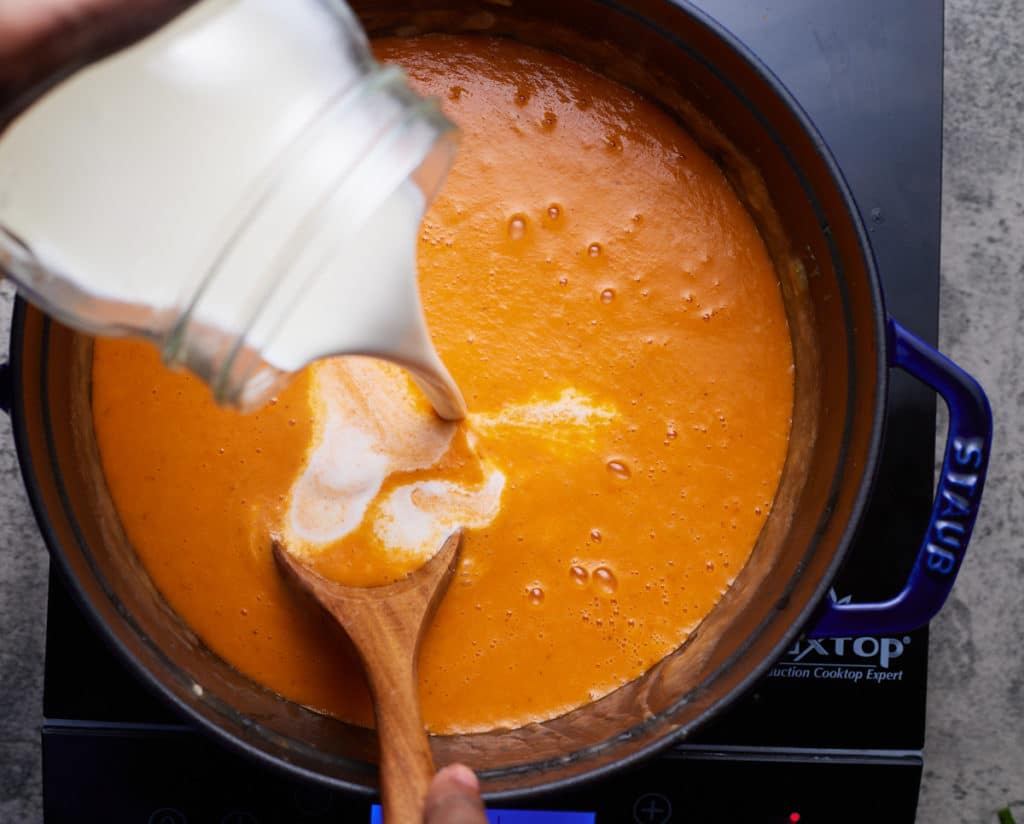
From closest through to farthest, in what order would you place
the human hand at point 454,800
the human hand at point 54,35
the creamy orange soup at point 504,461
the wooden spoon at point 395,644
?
the human hand at point 54,35 < the human hand at point 454,800 < the wooden spoon at point 395,644 < the creamy orange soup at point 504,461

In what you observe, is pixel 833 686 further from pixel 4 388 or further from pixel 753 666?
pixel 4 388

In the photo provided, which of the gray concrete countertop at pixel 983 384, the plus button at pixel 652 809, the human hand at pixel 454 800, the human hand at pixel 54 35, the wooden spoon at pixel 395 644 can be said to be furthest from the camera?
the gray concrete countertop at pixel 983 384

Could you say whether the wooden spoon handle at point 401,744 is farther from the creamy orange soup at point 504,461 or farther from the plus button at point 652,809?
the plus button at point 652,809

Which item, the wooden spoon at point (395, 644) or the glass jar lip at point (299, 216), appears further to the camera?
the wooden spoon at point (395, 644)

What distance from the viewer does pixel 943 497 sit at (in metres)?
1.03

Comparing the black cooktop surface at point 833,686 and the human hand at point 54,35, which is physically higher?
the human hand at point 54,35

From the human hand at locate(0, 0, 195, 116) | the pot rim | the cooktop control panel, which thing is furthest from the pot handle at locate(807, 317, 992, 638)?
the human hand at locate(0, 0, 195, 116)

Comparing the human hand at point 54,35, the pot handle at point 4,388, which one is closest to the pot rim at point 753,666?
the pot handle at point 4,388

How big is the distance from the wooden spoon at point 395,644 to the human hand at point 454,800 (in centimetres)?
5

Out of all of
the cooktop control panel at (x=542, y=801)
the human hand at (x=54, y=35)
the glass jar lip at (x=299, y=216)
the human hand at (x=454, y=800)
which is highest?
the human hand at (x=54, y=35)

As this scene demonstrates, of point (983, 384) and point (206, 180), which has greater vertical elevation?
point (206, 180)

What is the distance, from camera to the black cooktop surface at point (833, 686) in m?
1.24

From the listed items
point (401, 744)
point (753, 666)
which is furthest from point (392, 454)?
point (753, 666)

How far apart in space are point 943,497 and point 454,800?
616 mm
